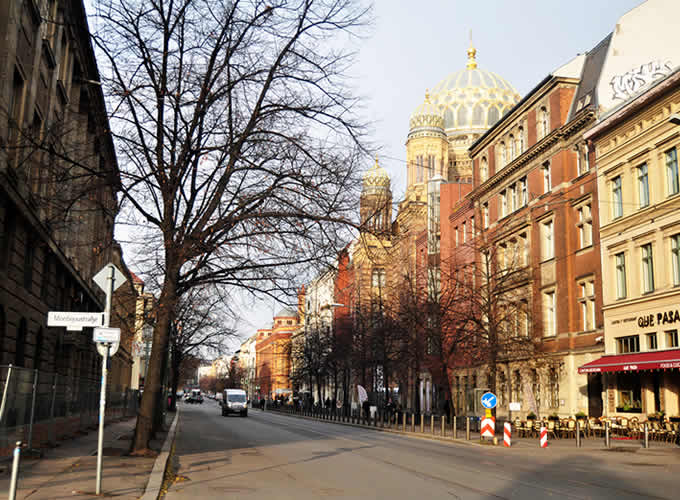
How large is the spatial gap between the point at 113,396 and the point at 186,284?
2548 centimetres

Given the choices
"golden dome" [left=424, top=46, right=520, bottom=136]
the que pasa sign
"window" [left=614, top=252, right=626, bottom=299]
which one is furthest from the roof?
"golden dome" [left=424, top=46, right=520, bottom=136]

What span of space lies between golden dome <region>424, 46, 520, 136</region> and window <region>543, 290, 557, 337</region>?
50.5 m

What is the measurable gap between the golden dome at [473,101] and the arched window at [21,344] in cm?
7279

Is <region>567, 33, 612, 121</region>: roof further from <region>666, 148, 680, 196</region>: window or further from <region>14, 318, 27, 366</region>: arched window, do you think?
<region>14, 318, 27, 366</region>: arched window

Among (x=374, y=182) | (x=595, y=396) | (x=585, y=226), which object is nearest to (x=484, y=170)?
(x=585, y=226)

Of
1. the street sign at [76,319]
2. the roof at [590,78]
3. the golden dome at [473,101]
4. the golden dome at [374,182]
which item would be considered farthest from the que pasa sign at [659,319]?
the golden dome at [473,101]

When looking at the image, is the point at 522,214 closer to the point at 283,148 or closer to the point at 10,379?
the point at 283,148

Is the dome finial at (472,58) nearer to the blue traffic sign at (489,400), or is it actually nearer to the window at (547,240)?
the window at (547,240)

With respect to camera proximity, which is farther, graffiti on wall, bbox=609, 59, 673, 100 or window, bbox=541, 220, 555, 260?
window, bbox=541, 220, 555, 260

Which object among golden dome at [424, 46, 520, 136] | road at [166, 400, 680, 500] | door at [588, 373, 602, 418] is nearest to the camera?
road at [166, 400, 680, 500]

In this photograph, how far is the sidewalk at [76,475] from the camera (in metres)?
11.6

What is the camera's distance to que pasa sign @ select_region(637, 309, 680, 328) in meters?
30.4

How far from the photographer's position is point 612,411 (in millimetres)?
34625

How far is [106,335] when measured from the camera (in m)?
11.7
